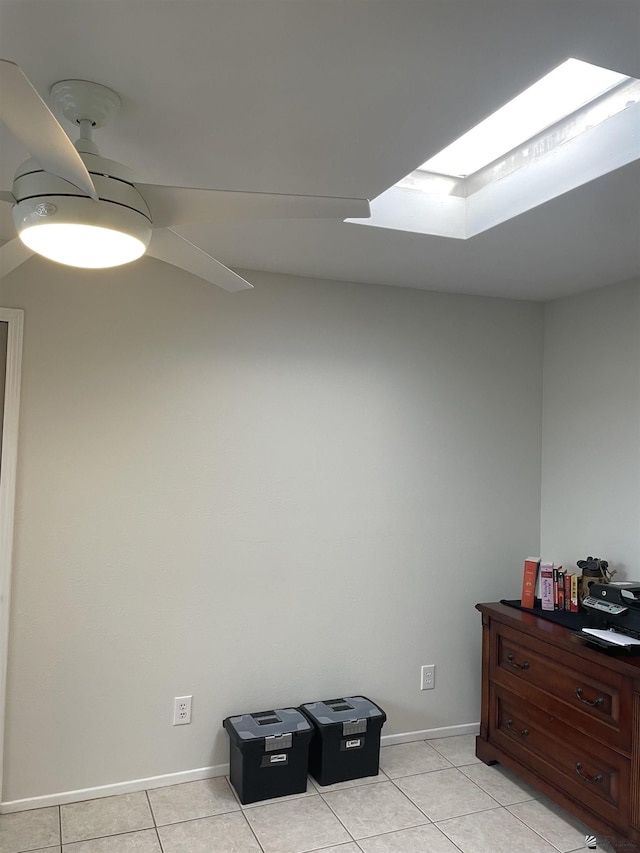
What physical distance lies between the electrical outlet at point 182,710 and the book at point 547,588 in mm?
1760

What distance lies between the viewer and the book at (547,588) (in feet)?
10.9

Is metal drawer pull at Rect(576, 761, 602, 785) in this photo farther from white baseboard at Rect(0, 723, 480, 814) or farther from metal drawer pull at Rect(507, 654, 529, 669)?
white baseboard at Rect(0, 723, 480, 814)

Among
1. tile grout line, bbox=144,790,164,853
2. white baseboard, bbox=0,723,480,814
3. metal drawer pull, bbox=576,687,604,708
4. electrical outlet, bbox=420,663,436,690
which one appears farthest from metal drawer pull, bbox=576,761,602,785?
tile grout line, bbox=144,790,164,853

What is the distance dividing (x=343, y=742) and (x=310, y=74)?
2.73 metres

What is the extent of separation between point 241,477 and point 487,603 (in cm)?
149

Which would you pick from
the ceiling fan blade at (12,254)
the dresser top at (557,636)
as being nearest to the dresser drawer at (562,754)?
the dresser top at (557,636)

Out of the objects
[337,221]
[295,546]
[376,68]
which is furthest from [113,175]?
[295,546]

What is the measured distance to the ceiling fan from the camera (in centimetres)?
140

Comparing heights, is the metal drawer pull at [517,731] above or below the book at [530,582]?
below

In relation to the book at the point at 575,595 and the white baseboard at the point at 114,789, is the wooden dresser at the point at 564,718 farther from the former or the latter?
the white baseboard at the point at 114,789

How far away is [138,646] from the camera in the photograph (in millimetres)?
3010

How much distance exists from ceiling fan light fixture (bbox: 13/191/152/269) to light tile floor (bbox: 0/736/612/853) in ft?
7.30

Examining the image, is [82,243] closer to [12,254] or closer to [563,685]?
[12,254]

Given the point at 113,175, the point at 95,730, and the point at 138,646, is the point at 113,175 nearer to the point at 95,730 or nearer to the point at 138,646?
the point at 138,646
